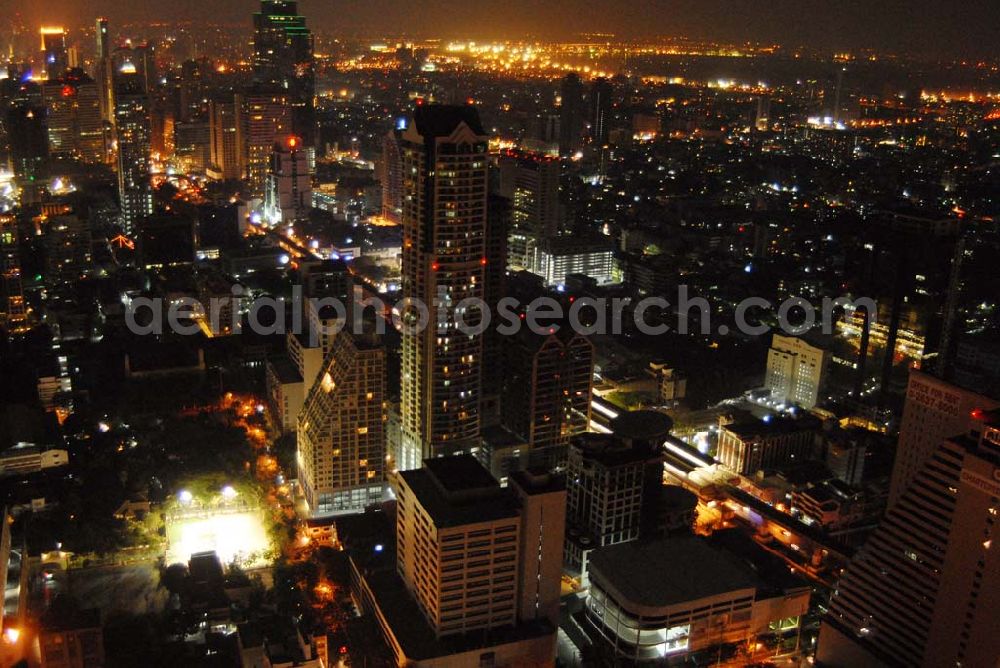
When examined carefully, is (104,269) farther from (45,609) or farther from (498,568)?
(498,568)

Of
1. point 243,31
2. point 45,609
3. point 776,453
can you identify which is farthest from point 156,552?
point 243,31

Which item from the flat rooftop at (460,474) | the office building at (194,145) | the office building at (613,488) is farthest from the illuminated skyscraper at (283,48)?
the flat rooftop at (460,474)

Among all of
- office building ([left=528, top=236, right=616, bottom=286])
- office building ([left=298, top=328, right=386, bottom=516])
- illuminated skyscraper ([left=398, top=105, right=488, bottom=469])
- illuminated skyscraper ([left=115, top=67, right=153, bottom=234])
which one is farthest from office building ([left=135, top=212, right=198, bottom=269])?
illuminated skyscraper ([left=398, top=105, right=488, bottom=469])

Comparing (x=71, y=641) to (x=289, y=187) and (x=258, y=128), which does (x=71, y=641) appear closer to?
(x=289, y=187)

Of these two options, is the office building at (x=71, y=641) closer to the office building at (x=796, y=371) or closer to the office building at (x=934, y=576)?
the office building at (x=934, y=576)

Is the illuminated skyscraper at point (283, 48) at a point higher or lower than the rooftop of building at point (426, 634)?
higher

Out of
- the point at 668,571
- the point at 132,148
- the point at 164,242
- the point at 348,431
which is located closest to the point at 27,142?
the point at 132,148
